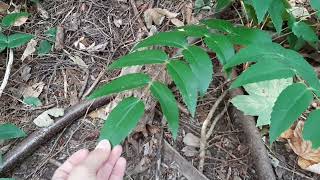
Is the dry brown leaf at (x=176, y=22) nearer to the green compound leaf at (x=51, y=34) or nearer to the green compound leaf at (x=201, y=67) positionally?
the green compound leaf at (x=51, y=34)

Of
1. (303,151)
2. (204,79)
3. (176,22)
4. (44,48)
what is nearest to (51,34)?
(44,48)

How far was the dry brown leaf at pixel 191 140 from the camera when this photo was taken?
6.35 ft

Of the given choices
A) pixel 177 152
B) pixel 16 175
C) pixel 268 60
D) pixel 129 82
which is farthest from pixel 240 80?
pixel 16 175

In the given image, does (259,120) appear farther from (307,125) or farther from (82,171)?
(82,171)

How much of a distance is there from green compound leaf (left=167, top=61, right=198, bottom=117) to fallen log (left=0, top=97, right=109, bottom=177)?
67 centimetres

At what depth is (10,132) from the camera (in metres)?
1.89

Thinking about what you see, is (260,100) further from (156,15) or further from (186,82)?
(156,15)

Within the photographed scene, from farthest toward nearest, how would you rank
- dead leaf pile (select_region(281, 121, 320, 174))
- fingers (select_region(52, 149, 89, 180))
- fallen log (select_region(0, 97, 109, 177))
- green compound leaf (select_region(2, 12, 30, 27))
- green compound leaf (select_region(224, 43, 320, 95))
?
green compound leaf (select_region(2, 12, 30, 27))
fallen log (select_region(0, 97, 109, 177))
dead leaf pile (select_region(281, 121, 320, 174))
fingers (select_region(52, 149, 89, 180))
green compound leaf (select_region(224, 43, 320, 95))

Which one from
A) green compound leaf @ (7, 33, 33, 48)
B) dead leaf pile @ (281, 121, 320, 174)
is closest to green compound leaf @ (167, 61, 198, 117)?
dead leaf pile @ (281, 121, 320, 174)

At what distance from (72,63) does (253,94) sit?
95 cm

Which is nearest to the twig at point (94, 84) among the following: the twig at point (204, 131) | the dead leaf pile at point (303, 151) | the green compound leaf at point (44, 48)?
the green compound leaf at point (44, 48)

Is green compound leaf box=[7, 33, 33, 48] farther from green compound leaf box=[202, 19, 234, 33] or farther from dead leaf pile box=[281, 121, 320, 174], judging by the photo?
dead leaf pile box=[281, 121, 320, 174]

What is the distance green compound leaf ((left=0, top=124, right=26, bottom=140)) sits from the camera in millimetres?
1863

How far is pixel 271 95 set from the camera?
1871 mm
